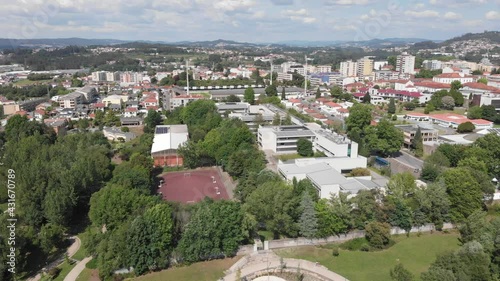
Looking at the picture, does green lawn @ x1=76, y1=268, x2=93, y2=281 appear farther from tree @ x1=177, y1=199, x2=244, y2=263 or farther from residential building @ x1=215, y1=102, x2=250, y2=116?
residential building @ x1=215, y1=102, x2=250, y2=116

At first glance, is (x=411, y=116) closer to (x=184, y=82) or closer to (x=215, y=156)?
(x=215, y=156)

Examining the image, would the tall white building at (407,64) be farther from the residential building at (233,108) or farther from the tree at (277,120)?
the tree at (277,120)

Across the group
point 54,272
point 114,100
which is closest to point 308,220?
point 54,272

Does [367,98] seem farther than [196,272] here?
Yes

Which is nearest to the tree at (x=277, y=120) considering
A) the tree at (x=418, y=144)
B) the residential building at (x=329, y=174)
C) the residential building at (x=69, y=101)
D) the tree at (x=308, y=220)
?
the residential building at (x=329, y=174)

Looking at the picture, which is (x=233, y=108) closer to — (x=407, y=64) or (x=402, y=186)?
(x=402, y=186)
